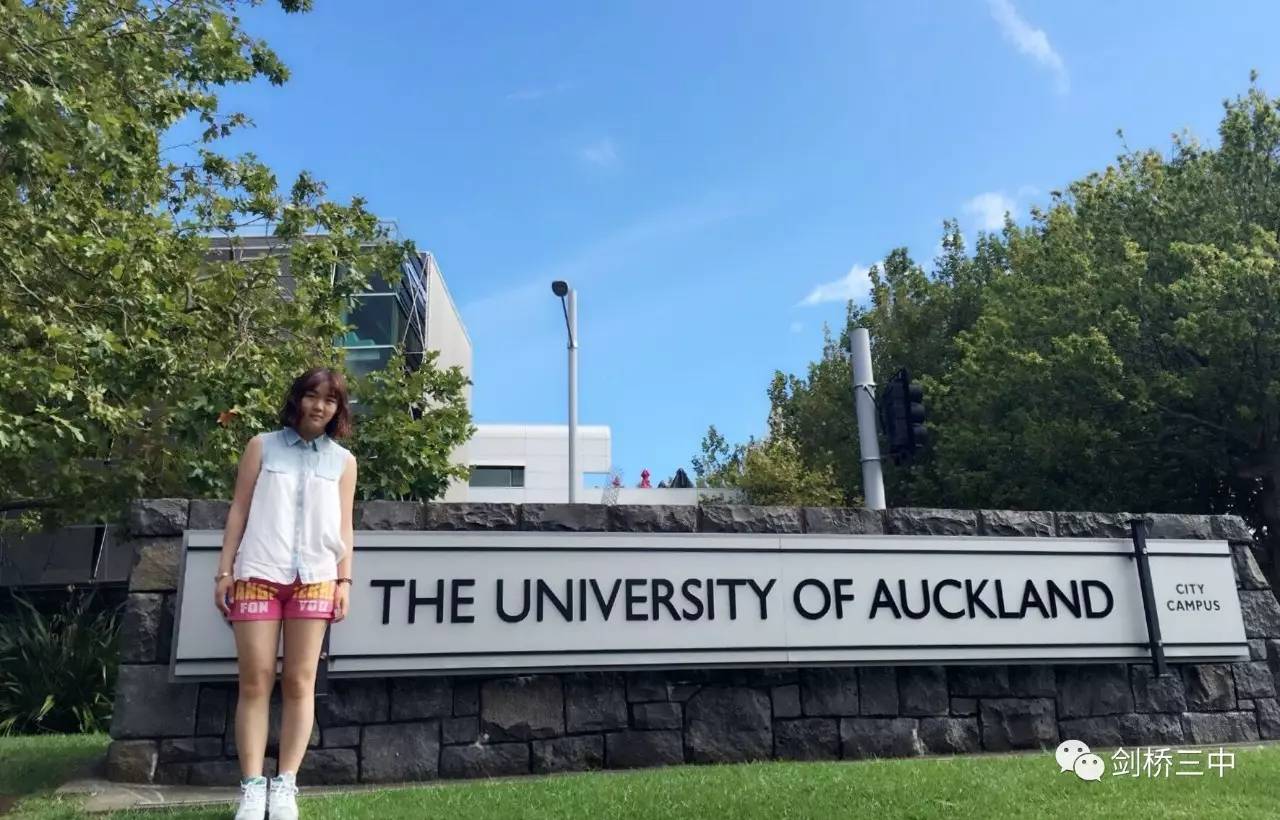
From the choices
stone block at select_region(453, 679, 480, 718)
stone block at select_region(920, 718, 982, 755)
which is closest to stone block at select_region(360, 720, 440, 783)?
stone block at select_region(453, 679, 480, 718)

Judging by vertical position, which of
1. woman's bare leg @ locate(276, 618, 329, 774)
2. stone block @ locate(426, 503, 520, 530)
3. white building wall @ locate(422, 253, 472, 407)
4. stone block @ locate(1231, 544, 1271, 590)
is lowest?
woman's bare leg @ locate(276, 618, 329, 774)

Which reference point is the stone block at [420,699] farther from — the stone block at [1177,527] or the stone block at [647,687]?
the stone block at [1177,527]

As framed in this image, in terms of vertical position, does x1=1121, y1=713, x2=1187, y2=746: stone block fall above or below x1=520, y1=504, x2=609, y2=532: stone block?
below

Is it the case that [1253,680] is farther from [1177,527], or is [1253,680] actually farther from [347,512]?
[347,512]

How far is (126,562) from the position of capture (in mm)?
18078

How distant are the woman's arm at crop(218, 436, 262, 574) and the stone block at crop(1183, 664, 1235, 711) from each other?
209 inches

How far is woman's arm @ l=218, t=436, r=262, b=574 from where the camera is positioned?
3145 millimetres

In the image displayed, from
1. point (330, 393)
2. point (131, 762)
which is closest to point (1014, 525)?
point (330, 393)

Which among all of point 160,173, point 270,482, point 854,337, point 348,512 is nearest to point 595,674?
point 348,512

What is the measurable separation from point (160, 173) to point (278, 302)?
5.48 ft

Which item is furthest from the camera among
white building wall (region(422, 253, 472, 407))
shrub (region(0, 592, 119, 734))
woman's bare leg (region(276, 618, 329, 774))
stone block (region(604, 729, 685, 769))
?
white building wall (region(422, 253, 472, 407))

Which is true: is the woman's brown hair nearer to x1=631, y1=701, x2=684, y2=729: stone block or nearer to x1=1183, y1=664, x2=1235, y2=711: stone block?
x1=631, y1=701, x2=684, y2=729: stone block

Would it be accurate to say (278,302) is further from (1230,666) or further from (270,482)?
(1230,666)

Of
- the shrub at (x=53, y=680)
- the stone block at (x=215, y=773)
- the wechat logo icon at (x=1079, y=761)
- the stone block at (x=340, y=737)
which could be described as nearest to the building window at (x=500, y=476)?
the shrub at (x=53, y=680)
